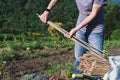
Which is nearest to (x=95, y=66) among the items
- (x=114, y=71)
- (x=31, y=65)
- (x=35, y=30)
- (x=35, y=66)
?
(x=114, y=71)

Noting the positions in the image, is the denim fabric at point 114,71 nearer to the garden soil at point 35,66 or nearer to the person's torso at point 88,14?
the person's torso at point 88,14

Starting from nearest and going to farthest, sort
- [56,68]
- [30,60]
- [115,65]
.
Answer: [115,65]
[56,68]
[30,60]

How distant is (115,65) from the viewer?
3.10m

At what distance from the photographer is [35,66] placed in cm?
962

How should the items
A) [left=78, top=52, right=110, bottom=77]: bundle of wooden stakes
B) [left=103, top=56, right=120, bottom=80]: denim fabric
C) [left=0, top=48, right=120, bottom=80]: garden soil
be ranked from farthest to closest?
[left=0, top=48, right=120, bottom=80]: garden soil → [left=78, top=52, right=110, bottom=77]: bundle of wooden stakes → [left=103, top=56, right=120, bottom=80]: denim fabric

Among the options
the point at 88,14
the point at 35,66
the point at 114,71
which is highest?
the point at 88,14

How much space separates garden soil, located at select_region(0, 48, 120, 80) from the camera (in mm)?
8266

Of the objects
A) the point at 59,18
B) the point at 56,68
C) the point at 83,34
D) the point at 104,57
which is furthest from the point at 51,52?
the point at 59,18

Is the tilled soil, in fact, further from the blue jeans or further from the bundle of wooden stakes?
the bundle of wooden stakes

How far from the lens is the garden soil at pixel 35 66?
827 cm

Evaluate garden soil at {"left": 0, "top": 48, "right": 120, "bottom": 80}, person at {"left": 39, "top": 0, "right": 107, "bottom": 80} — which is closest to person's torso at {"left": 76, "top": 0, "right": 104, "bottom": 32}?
person at {"left": 39, "top": 0, "right": 107, "bottom": 80}

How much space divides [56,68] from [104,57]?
5.35 metres

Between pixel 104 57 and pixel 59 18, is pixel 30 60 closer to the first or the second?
pixel 104 57

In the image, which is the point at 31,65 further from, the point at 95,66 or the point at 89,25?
the point at 95,66
